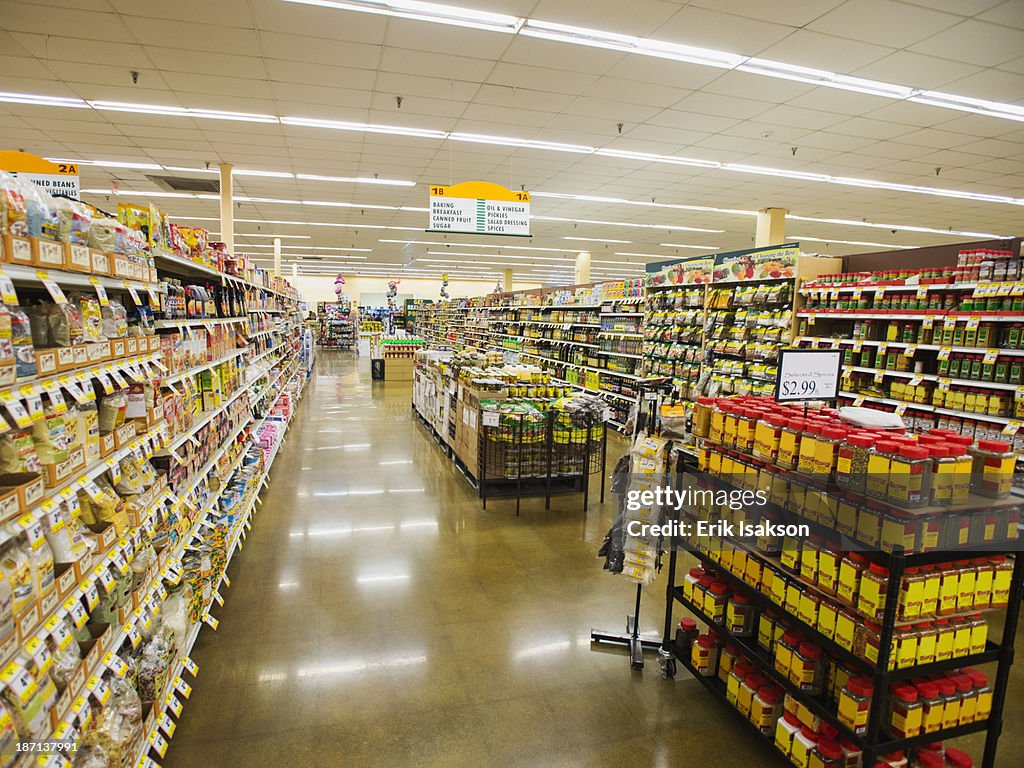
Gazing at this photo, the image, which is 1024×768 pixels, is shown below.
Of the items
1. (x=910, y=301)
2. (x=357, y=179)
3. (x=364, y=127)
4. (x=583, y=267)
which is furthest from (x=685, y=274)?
(x=583, y=267)

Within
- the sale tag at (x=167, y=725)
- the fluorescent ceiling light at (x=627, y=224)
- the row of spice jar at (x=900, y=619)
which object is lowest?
the sale tag at (x=167, y=725)

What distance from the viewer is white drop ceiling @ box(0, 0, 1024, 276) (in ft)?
13.8

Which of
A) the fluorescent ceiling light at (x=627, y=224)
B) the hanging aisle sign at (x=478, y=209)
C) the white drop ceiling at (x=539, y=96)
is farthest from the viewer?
the fluorescent ceiling light at (x=627, y=224)

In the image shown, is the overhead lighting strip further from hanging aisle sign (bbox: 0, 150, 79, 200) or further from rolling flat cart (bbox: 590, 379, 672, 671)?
rolling flat cart (bbox: 590, 379, 672, 671)

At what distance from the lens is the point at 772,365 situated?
5.95 meters

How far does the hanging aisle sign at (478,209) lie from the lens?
689 centimetres

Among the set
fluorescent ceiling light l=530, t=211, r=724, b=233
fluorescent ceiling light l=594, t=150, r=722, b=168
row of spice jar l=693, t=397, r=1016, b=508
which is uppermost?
fluorescent ceiling light l=530, t=211, r=724, b=233

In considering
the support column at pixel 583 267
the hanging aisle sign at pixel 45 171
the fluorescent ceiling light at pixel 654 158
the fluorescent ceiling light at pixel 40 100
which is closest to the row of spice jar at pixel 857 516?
the hanging aisle sign at pixel 45 171

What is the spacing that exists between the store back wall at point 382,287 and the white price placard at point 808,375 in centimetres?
3176

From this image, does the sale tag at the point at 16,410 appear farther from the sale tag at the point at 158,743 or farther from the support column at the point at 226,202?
the support column at the point at 226,202

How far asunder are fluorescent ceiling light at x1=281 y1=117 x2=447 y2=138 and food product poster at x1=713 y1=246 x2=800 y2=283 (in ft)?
13.3

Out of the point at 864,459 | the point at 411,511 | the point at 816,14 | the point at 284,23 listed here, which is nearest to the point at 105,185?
the point at 284,23

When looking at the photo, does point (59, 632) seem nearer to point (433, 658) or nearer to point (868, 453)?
point (433, 658)

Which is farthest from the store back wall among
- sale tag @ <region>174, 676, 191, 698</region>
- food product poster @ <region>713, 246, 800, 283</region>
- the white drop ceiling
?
sale tag @ <region>174, 676, 191, 698</region>
